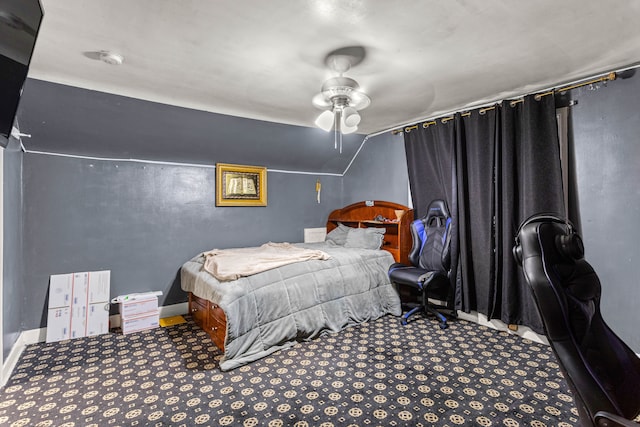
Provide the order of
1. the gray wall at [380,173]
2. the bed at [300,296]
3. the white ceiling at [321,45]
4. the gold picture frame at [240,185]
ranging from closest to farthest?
the white ceiling at [321,45] → the bed at [300,296] → the gold picture frame at [240,185] → the gray wall at [380,173]

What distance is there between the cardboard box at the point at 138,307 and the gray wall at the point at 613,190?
418 centimetres

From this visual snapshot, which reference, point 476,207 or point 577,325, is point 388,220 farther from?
point 577,325

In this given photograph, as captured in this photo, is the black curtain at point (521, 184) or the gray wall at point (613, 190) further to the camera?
the black curtain at point (521, 184)

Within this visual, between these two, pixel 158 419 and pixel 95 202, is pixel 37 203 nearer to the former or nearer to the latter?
pixel 95 202

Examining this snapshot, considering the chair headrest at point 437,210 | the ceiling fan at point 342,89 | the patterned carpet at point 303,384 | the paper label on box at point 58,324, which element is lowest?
the patterned carpet at point 303,384

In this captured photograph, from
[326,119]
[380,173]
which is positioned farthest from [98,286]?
[380,173]

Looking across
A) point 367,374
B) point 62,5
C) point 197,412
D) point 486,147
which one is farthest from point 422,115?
point 197,412

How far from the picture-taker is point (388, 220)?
417 centimetres

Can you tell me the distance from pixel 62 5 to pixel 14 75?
0.57 meters

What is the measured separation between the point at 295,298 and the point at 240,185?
2.00 meters

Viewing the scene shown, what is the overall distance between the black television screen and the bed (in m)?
1.81

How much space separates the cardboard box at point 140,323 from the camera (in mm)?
3273

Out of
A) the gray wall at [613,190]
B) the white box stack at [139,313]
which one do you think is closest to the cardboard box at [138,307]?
the white box stack at [139,313]

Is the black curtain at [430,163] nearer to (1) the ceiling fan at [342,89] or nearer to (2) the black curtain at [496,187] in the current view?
(2) the black curtain at [496,187]
